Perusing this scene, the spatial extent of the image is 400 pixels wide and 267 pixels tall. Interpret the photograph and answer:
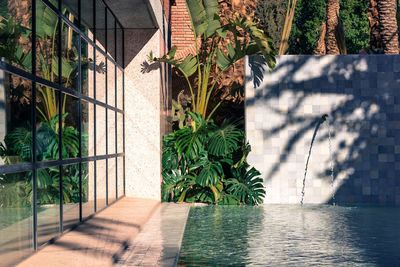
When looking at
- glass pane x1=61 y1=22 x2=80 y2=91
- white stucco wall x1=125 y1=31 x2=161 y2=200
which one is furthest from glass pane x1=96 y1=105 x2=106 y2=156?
white stucco wall x1=125 y1=31 x2=161 y2=200

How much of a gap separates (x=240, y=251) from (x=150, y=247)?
3.54ft

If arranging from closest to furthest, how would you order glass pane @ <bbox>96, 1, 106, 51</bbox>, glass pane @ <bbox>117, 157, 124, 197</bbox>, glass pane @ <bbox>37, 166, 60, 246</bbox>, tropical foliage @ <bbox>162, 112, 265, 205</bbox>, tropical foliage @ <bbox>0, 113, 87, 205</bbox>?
tropical foliage @ <bbox>0, 113, 87, 205</bbox> < glass pane @ <bbox>37, 166, 60, 246</bbox> < glass pane @ <bbox>96, 1, 106, 51</bbox> < glass pane @ <bbox>117, 157, 124, 197</bbox> < tropical foliage @ <bbox>162, 112, 265, 205</bbox>

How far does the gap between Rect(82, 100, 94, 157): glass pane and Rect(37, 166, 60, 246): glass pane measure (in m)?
2.14

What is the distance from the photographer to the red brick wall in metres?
26.4

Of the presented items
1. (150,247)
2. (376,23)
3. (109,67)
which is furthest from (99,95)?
(376,23)

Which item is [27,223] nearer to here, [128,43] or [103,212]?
[103,212]

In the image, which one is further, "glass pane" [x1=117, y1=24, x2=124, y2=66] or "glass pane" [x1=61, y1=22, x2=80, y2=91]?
"glass pane" [x1=117, y1=24, x2=124, y2=66]

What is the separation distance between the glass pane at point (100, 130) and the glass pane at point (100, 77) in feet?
0.68

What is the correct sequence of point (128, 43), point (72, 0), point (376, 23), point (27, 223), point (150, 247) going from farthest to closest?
point (376, 23), point (128, 43), point (72, 0), point (150, 247), point (27, 223)

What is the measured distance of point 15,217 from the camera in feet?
27.7

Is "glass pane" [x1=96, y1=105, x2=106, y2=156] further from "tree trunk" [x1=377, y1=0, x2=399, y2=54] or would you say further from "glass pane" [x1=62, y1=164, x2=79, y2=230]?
"tree trunk" [x1=377, y1=0, x2=399, y2=54]

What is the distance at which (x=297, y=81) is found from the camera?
1820 centimetres

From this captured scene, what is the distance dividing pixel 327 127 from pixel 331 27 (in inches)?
877

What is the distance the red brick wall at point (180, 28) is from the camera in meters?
26.4
